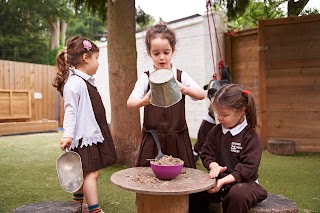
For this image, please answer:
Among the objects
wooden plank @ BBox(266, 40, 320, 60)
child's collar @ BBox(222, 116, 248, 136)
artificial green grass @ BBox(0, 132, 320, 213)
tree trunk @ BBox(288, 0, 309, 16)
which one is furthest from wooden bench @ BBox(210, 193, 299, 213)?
tree trunk @ BBox(288, 0, 309, 16)

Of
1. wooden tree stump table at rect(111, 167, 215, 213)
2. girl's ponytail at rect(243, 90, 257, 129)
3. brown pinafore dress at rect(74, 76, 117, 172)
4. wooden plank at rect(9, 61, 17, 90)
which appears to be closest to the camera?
wooden tree stump table at rect(111, 167, 215, 213)

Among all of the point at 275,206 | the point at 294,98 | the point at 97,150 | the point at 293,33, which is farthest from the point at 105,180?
the point at 293,33

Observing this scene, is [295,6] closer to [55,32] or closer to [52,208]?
[52,208]

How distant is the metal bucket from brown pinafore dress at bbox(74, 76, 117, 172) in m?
0.80

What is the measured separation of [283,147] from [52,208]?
4.15m

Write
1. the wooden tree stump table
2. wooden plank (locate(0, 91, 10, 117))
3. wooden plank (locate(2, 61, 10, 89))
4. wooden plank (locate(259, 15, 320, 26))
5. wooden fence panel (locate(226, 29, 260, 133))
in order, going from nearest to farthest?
the wooden tree stump table
wooden plank (locate(259, 15, 320, 26))
wooden fence panel (locate(226, 29, 260, 133))
wooden plank (locate(0, 91, 10, 117))
wooden plank (locate(2, 61, 10, 89))

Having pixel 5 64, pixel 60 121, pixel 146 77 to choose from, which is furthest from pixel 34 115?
pixel 146 77

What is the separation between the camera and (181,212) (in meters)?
2.04

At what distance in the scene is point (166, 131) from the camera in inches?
93.2

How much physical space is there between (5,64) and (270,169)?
7.25 meters

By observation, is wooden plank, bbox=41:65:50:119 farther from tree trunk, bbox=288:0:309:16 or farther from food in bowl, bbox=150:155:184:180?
food in bowl, bbox=150:155:184:180

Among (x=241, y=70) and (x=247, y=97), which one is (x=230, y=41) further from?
(x=247, y=97)

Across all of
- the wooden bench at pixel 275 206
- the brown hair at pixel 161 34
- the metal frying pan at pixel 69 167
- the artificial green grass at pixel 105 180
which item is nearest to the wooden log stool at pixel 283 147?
the artificial green grass at pixel 105 180

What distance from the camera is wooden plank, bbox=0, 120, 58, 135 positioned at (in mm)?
8167
